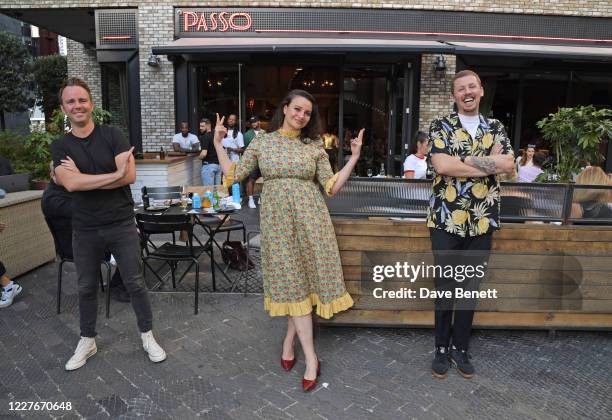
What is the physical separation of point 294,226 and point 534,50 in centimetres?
858

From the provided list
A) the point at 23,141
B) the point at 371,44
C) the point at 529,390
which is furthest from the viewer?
the point at 371,44

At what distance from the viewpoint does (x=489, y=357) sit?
3.41 m

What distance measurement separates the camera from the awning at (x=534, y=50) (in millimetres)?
9078

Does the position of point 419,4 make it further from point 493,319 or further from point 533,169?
point 493,319

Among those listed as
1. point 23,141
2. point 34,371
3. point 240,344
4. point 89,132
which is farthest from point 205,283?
point 23,141

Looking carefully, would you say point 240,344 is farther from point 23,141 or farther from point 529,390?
point 23,141

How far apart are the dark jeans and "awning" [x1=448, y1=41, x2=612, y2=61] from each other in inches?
292

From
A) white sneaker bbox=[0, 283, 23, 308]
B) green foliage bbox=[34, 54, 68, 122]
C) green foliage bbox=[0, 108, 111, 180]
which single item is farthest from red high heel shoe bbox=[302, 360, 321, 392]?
green foliage bbox=[34, 54, 68, 122]

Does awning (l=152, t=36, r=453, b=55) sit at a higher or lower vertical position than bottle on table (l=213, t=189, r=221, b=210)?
higher

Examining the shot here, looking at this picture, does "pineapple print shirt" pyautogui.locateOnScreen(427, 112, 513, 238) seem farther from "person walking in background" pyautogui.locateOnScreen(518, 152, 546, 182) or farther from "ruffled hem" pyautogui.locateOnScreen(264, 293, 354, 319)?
"person walking in background" pyautogui.locateOnScreen(518, 152, 546, 182)

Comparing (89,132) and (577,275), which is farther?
(577,275)

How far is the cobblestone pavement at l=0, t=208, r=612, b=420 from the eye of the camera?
2.77 m

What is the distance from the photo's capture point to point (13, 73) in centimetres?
1938

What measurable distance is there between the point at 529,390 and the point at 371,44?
733cm
